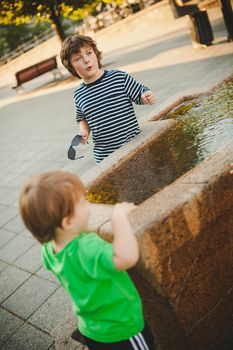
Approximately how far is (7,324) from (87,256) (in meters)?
2.15

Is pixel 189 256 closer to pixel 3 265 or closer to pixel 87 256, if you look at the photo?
pixel 87 256

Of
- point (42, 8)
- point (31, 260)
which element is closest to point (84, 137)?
point (31, 260)

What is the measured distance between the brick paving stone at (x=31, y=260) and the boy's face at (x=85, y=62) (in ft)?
7.17

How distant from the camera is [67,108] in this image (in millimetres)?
10203

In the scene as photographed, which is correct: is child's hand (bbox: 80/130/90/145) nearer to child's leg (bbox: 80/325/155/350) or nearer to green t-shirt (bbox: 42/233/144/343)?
→ green t-shirt (bbox: 42/233/144/343)

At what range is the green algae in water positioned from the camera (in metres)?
2.52

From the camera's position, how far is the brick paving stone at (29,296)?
10.5 feet

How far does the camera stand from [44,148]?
7.64m

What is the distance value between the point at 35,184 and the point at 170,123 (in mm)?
2126

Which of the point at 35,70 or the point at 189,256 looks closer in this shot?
the point at 189,256

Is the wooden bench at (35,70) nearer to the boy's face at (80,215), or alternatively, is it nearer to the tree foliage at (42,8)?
the tree foliage at (42,8)

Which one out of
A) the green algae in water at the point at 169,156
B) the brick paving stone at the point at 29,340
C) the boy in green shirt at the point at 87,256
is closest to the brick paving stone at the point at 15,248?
the brick paving stone at the point at 29,340

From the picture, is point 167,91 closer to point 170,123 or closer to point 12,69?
point 170,123

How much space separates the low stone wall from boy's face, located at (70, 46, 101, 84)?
1208 mm
